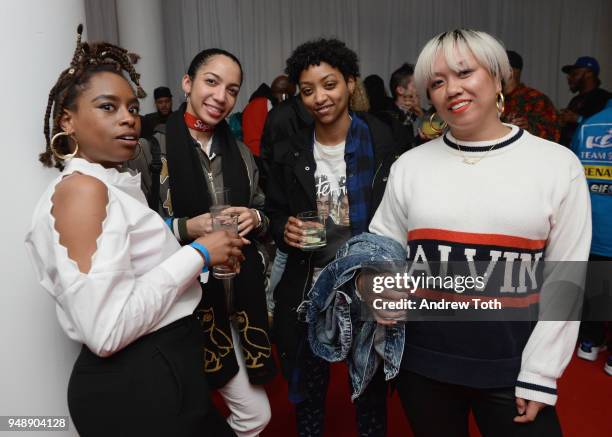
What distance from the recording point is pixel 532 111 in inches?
137

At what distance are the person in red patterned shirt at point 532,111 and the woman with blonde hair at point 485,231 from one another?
2130 mm

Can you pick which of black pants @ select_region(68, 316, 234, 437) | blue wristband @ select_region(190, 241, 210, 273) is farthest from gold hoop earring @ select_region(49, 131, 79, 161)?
black pants @ select_region(68, 316, 234, 437)

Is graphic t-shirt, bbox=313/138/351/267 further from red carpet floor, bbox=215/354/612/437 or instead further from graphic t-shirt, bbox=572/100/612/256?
graphic t-shirt, bbox=572/100/612/256

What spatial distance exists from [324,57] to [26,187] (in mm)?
1288

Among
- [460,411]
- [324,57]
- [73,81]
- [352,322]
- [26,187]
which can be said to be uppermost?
[324,57]

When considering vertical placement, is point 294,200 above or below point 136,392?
above

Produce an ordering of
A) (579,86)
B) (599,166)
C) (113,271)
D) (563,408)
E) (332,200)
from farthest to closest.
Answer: (579,86), (599,166), (563,408), (332,200), (113,271)

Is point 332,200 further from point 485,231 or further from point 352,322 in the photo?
point 485,231

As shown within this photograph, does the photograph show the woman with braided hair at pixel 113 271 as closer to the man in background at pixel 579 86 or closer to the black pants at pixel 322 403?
the black pants at pixel 322 403

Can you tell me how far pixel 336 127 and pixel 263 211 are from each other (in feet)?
1.69

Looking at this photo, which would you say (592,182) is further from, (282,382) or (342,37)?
(342,37)

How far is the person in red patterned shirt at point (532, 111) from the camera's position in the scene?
3.41 meters

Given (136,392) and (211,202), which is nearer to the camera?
(136,392)

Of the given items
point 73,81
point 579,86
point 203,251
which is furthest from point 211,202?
point 579,86
